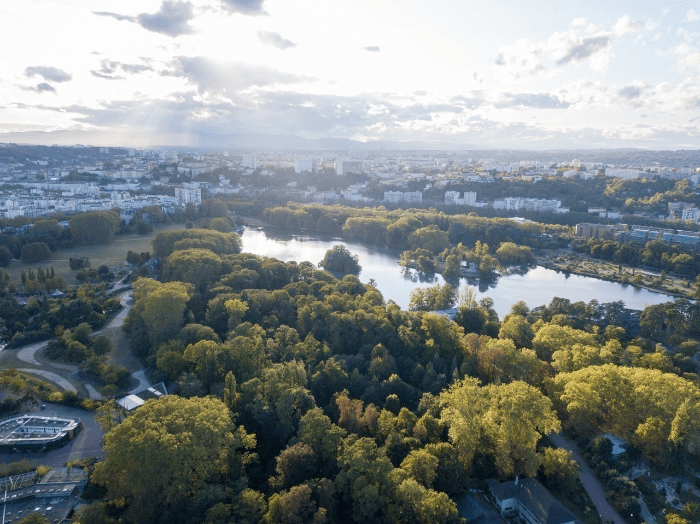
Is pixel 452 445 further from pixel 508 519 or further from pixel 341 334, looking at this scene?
pixel 341 334

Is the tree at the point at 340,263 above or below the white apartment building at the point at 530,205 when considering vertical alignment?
Answer: below

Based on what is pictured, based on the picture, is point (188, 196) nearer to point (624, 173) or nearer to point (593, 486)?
point (593, 486)

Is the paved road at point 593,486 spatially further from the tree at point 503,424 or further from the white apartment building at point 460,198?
the white apartment building at point 460,198

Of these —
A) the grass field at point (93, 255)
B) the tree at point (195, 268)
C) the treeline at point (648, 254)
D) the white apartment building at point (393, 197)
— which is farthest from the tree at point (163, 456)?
the white apartment building at point (393, 197)

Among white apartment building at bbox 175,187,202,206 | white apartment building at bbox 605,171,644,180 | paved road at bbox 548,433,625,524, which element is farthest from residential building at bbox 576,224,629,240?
white apartment building at bbox 175,187,202,206

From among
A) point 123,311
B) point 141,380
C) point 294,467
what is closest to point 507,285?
point 123,311

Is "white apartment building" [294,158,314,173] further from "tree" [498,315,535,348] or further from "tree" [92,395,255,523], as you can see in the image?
"tree" [92,395,255,523]
